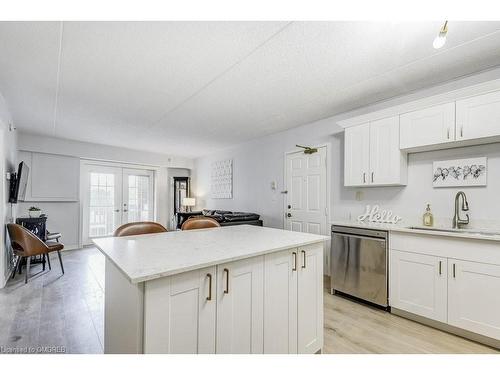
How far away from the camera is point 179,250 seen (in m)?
1.46

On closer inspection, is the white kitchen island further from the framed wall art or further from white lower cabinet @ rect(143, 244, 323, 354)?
the framed wall art

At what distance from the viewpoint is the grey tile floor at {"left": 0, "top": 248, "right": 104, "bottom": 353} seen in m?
1.95

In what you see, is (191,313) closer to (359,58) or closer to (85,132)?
(359,58)

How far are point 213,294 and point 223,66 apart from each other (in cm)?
198

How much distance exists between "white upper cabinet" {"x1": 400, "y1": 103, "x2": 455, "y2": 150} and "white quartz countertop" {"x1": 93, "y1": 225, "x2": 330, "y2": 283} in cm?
162

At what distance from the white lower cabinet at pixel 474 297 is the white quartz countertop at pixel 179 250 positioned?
1343mm

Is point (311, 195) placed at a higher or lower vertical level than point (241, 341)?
higher

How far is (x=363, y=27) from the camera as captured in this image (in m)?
1.73

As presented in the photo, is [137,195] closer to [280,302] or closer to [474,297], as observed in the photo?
[280,302]

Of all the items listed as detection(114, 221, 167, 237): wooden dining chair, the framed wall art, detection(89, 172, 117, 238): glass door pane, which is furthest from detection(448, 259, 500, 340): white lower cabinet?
detection(89, 172, 117, 238): glass door pane

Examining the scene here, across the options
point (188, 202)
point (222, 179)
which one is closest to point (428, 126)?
point (222, 179)


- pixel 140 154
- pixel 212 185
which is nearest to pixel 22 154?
pixel 140 154

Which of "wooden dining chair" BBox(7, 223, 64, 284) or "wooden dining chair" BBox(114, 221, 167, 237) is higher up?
"wooden dining chair" BBox(114, 221, 167, 237)

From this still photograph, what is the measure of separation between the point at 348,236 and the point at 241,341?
1.94 metres
